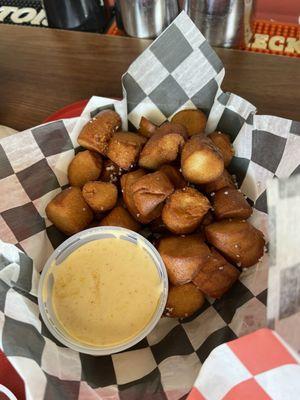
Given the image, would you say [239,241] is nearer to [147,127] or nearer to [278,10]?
[147,127]

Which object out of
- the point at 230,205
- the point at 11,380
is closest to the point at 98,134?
the point at 230,205

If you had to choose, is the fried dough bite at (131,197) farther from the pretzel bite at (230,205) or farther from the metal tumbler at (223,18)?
the metal tumbler at (223,18)

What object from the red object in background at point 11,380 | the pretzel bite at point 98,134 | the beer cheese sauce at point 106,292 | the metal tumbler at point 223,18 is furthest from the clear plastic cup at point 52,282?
the metal tumbler at point 223,18

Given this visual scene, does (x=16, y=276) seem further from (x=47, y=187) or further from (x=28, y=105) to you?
(x=28, y=105)

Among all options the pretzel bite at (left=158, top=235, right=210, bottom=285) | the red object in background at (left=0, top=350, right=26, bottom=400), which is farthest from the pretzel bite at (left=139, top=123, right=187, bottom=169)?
the red object in background at (left=0, top=350, right=26, bottom=400)

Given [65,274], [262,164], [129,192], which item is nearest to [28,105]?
[129,192]
